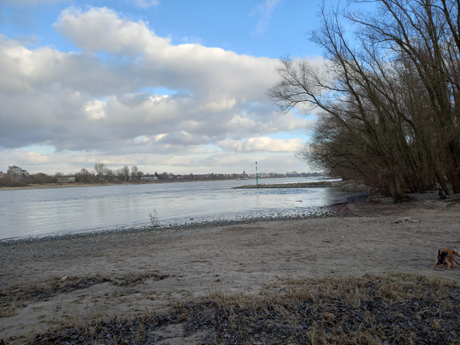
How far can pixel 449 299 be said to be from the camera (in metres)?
4.44

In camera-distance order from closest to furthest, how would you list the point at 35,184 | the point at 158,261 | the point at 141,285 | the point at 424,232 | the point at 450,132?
the point at 141,285 < the point at 158,261 < the point at 424,232 < the point at 450,132 < the point at 35,184

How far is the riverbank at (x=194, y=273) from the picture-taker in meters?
4.39

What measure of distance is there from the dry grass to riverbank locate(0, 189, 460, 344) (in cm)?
4

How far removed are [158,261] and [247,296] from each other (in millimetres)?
5004

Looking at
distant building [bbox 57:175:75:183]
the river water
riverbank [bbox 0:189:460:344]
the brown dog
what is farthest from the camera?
distant building [bbox 57:175:75:183]

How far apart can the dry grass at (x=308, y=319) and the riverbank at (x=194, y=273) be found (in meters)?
0.04

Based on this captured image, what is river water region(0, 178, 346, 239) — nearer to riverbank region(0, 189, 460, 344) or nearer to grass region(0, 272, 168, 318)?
riverbank region(0, 189, 460, 344)

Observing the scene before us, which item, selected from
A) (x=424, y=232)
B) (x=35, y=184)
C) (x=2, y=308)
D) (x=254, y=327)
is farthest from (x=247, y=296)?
(x=35, y=184)

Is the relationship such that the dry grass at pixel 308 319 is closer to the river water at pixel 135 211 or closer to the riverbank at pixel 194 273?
the riverbank at pixel 194 273

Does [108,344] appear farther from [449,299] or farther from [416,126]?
[416,126]

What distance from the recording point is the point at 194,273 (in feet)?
24.5

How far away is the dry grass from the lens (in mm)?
3625

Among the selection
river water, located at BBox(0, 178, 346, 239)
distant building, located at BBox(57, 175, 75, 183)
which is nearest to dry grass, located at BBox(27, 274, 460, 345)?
river water, located at BBox(0, 178, 346, 239)

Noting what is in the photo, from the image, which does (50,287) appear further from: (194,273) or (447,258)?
(447,258)
